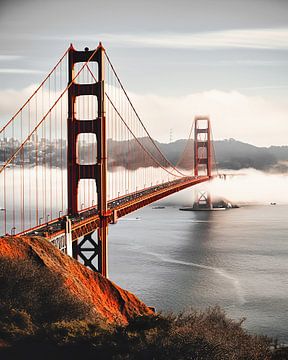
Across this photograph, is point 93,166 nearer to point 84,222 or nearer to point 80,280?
point 84,222

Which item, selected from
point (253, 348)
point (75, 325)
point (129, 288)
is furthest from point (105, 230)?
point (253, 348)

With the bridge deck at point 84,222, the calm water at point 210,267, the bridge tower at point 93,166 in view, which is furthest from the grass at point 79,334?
the bridge tower at point 93,166

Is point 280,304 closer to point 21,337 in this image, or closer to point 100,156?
point 100,156

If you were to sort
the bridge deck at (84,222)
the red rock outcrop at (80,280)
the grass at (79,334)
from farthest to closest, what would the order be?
1. the bridge deck at (84,222)
2. the red rock outcrop at (80,280)
3. the grass at (79,334)

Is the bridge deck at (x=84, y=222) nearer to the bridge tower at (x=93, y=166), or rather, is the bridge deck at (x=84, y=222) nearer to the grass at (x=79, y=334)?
the bridge tower at (x=93, y=166)

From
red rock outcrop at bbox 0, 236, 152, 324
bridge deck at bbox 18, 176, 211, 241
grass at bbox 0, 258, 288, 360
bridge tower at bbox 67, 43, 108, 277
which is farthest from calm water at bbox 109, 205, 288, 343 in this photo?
grass at bbox 0, 258, 288, 360
